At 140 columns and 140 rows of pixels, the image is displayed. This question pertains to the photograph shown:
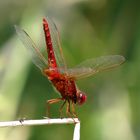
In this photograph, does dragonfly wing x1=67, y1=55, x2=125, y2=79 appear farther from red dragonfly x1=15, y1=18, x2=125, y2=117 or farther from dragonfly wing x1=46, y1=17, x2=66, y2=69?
dragonfly wing x1=46, y1=17, x2=66, y2=69

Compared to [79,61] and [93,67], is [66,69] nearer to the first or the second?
[93,67]

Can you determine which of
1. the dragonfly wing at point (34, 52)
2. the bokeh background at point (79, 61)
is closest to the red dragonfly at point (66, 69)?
the dragonfly wing at point (34, 52)

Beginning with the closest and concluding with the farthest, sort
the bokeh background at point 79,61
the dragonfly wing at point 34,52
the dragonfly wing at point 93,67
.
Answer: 1. the dragonfly wing at point 93,67
2. the dragonfly wing at point 34,52
3. the bokeh background at point 79,61

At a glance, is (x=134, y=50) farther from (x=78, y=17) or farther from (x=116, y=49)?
(x=78, y=17)

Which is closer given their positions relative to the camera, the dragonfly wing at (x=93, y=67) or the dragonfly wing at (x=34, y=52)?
the dragonfly wing at (x=93, y=67)

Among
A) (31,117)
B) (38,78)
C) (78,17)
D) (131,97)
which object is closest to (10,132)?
(31,117)

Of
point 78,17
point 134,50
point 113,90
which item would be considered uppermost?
point 78,17

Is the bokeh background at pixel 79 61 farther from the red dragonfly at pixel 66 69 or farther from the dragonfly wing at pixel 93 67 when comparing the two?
the dragonfly wing at pixel 93 67

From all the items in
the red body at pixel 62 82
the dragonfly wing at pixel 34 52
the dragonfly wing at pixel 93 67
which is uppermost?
the dragonfly wing at pixel 34 52
